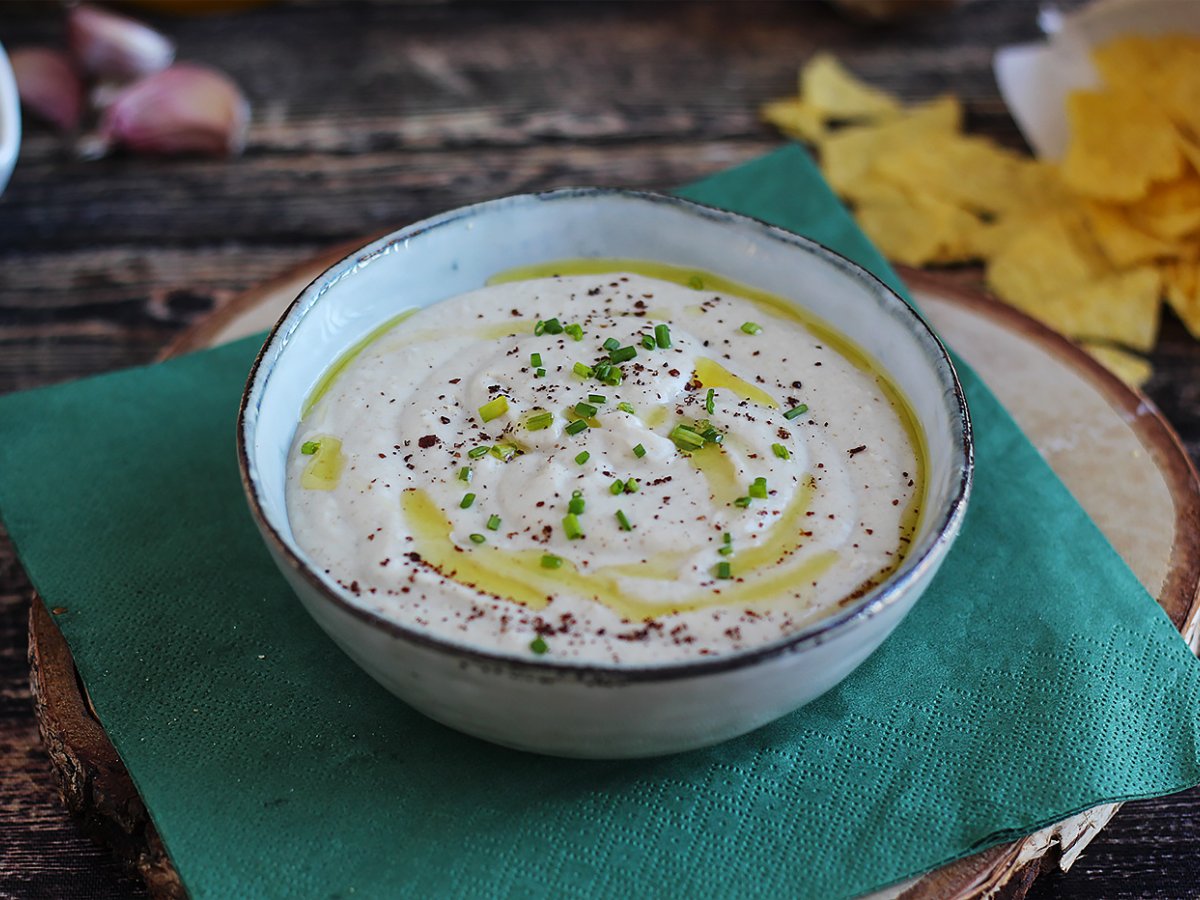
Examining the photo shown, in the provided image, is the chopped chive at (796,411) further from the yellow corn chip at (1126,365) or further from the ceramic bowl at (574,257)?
the yellow corn chip at (1126,365)

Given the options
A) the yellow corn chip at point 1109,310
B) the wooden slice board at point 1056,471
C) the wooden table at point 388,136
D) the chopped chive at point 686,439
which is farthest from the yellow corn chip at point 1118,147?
the chopped chive at point 686,439

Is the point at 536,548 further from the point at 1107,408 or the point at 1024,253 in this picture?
the point at 1024,253

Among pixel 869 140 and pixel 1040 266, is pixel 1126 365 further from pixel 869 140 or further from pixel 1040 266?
pixel 869 140

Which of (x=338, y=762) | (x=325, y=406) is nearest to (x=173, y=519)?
(x=325, y=406)

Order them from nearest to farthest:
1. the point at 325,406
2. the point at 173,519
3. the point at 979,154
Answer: the point at 325,406 → the point at 173,519 → the point at 979,154

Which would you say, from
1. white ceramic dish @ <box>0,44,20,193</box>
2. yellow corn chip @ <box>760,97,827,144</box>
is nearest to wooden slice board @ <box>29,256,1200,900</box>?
white ceramic dish @ <box>0,44,20,193</box>

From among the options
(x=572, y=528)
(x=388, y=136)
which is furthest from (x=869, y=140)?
(x=572, y=528)

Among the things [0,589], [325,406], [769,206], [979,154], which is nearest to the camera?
[325,406]

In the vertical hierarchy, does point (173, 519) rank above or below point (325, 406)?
below
